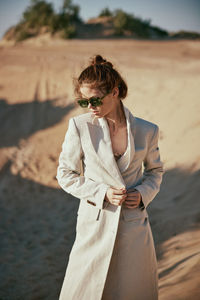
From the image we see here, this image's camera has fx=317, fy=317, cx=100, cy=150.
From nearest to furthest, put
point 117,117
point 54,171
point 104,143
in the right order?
point 104,143
point 117,117
point 54,171

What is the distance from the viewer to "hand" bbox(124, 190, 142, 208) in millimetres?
1836

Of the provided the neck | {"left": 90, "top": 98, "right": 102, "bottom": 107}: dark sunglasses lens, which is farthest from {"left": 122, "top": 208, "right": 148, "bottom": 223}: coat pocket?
{"left": 90, "top": 98, "right": 102, "bottom": 107}: dark sunglasses lens

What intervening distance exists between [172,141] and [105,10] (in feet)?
71.7

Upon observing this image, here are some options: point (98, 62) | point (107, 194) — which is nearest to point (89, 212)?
point (107, 194)

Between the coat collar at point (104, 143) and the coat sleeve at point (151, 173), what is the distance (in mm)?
158

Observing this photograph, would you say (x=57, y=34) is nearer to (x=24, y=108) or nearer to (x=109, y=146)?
(x=24, y=108)

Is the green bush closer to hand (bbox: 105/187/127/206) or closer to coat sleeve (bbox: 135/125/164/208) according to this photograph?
coat sleeve (bbox: 135/125/164/208)

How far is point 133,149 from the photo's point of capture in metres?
1.86

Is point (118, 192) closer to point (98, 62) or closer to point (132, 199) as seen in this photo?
point (132, 199)

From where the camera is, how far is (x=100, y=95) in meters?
1.80

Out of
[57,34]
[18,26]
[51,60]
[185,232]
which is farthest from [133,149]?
[18,26]

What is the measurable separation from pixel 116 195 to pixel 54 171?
5964mm

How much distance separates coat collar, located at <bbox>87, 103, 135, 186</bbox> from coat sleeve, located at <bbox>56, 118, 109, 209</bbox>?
8cm

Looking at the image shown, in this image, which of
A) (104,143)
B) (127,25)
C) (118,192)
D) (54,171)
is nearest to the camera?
(118,192)
